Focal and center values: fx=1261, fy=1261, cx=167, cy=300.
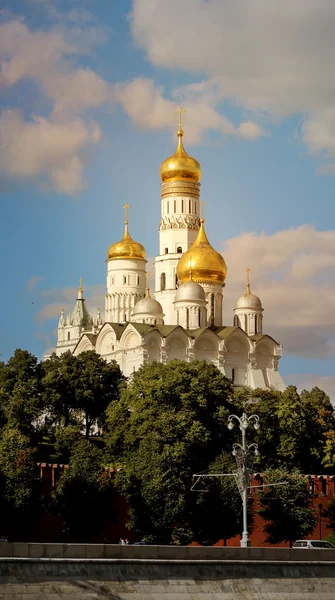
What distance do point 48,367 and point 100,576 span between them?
4146cm

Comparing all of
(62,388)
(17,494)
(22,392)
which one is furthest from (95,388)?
(17,494)

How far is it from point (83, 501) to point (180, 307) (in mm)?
38863

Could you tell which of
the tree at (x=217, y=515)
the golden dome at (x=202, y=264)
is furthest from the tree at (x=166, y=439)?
the golden dome at (x=202, y=264)

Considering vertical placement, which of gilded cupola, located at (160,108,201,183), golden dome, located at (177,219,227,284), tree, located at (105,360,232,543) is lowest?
tree, located at (105,360,232,543)

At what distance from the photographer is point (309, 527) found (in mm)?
53625

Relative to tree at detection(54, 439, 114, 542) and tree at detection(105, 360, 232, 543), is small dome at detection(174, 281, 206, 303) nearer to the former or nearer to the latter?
tree at detection(105, 360, 232, 543)

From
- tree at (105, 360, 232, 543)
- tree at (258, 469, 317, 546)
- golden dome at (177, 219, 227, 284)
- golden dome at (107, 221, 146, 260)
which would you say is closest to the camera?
tree at (105, 360, 232, 543)

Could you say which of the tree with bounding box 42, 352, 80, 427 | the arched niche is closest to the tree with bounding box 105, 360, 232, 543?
the tree with bounding box 42, 352, 80, 427

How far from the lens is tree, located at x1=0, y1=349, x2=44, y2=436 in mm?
67062

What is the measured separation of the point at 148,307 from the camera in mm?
90000

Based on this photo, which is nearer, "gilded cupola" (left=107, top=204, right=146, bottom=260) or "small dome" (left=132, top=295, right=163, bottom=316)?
"small dome" (left=132, top=295, right=163, bottom=316)

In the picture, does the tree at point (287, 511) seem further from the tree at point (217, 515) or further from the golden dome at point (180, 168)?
the golden dome at point (180, 168)

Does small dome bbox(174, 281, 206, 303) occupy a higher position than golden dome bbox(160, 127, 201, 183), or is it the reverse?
golden dome bbox(160, 127, 201, 183)

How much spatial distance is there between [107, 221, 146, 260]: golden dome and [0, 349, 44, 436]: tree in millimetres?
27071
